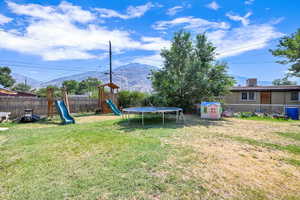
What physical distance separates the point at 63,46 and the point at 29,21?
6.76 meters

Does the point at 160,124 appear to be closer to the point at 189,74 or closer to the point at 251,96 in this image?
the point at 189,74

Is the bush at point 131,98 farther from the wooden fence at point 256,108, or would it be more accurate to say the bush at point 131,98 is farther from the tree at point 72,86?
the tree at point 72,86

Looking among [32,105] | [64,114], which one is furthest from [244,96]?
[32,105]

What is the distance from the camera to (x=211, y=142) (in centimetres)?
454

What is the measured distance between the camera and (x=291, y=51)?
1189cm

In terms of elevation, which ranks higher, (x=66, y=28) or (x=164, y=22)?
(x=164, y=22)

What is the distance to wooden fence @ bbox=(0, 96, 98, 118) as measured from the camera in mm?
8992

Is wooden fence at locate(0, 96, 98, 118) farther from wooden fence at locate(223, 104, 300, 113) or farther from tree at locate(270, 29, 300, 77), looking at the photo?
tree at locate(270, 29, 300, 77)

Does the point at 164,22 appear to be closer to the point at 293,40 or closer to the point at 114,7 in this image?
the point at 114,7

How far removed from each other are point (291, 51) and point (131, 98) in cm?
1450

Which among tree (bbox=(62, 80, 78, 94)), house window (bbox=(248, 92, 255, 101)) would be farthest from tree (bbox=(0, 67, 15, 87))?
house window (bbox=(248, 92, 255, 101))

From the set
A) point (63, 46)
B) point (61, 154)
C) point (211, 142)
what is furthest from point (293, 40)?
point (63, 46)

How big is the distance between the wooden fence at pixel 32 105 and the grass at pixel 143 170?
638 centimetres

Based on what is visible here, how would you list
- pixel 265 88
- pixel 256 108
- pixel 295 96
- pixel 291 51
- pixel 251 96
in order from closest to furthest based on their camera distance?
pixel 291 51, pixel 256 108, pixel 295 96, pixel 265 88, pixel 251 96
